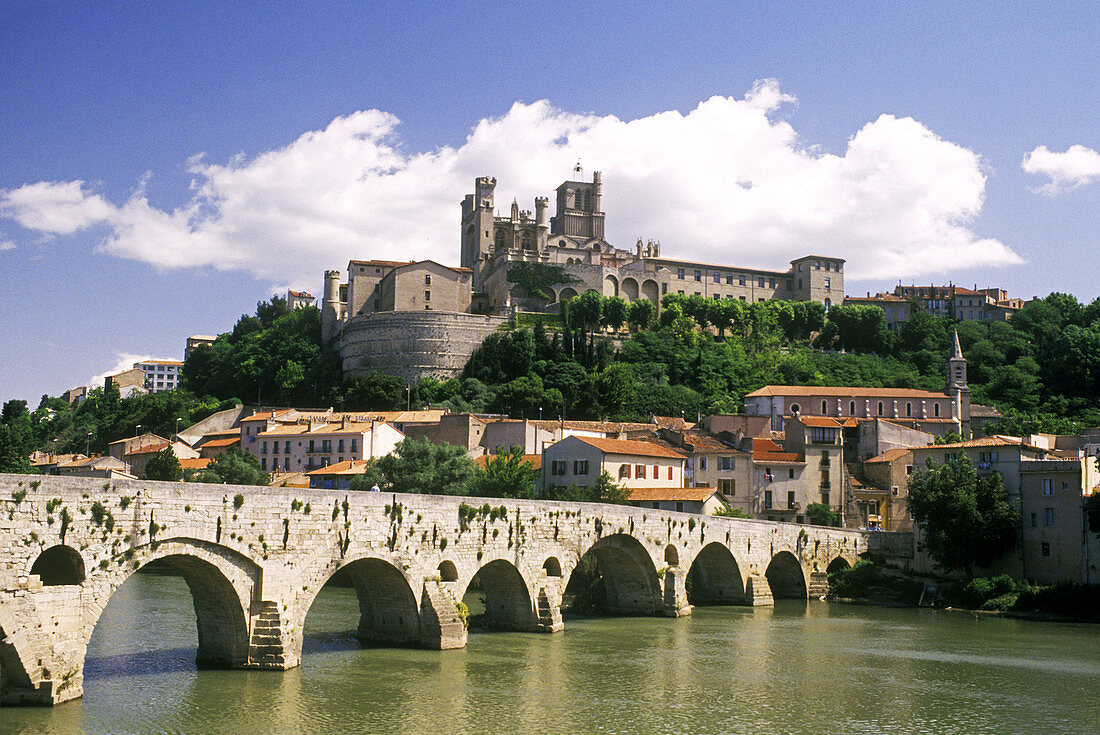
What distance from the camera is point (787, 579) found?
5256cm

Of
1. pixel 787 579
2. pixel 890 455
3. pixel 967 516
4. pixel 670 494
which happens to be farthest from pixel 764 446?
pixel 967 516

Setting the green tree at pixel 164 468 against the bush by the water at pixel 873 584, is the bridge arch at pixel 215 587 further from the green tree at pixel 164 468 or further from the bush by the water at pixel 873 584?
the green tree at pixel 164 468

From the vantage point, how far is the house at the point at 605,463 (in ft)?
173

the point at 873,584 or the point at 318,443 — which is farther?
the point at 318,443

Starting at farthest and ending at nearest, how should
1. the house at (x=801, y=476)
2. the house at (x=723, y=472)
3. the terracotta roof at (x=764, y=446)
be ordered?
the terracotta roof at (x=764, y=446), the house at (x=801, y=476), the house at (x=723, y=472)

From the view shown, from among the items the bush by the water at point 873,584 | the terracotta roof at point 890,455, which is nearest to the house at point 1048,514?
the bush by the water at point 873,584

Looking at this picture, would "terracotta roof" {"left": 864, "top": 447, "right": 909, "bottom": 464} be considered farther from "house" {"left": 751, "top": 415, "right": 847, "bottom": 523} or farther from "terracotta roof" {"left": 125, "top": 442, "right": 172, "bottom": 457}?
"terracotta roof" {"left": 125, "top": 442, "right": 172, "bottom": 457}

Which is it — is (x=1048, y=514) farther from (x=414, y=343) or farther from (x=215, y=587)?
(x=414, y=343)

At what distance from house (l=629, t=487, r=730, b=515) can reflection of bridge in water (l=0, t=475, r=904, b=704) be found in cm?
676

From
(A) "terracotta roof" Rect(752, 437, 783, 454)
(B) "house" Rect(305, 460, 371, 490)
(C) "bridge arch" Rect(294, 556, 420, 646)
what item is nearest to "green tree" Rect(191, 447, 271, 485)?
(B) "house" Rect(305, 460, 371, 490)

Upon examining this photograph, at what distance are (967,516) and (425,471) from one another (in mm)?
25873

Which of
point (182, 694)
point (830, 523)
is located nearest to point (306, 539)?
point (182, 694)

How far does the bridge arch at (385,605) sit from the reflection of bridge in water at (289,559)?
0.05 metres

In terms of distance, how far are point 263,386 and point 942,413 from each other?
216 ft
